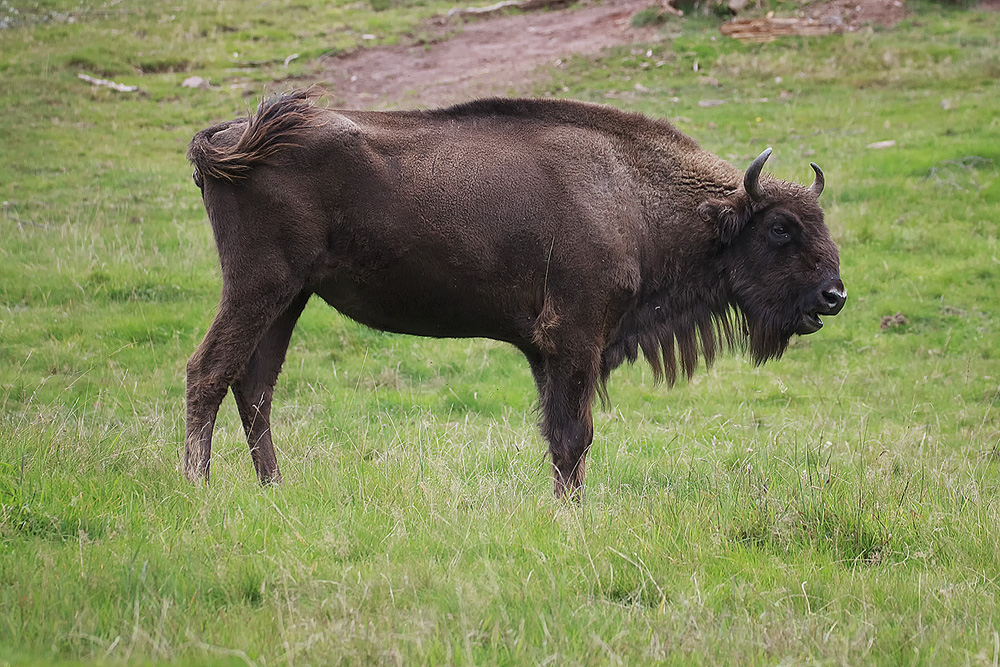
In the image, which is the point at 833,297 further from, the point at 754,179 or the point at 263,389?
the point at 263,389

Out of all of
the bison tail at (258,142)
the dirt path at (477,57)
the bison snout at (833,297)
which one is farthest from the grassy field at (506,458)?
the dirt path at (477,57)

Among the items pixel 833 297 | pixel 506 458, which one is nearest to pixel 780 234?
pixel 833 297

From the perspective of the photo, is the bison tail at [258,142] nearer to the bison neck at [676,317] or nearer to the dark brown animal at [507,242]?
the dark brown animal at [507,242]

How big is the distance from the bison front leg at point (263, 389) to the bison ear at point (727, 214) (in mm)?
2555

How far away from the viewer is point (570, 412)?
19.0ft

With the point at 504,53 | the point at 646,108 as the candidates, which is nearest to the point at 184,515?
the point at 646,108

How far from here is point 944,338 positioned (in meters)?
10.2

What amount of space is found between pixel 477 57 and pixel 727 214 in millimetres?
16114

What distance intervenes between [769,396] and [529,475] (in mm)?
4190

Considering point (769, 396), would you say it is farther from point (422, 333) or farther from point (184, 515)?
point (184, 515)

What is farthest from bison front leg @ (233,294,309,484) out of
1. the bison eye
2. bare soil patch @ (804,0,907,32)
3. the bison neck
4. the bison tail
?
bare soil patch @ (804,0,907,32)

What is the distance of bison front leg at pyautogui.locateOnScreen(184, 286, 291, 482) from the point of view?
5348 millimetres

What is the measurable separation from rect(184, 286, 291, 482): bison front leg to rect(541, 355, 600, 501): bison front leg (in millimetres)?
1630

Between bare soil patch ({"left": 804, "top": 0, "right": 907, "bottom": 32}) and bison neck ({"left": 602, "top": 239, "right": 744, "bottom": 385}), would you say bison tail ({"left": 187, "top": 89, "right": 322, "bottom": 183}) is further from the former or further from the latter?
bare soil patch ({"left": 804, "top": 0, "right": 907, "bottom": 32})
